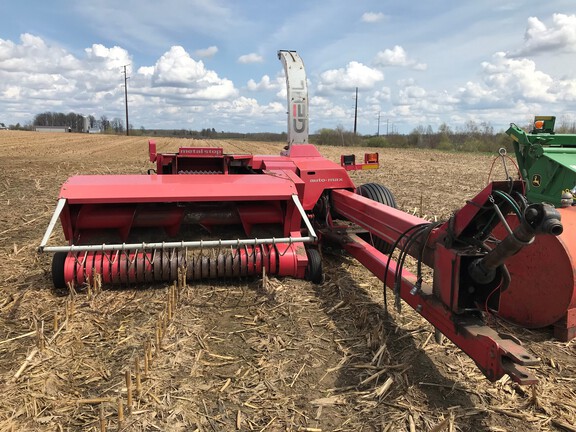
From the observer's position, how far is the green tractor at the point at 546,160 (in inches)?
201

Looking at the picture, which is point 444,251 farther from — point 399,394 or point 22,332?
point 22,332

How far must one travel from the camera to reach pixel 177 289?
167 inches

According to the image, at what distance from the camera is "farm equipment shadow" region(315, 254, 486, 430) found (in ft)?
9.18

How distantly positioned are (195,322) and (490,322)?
2503mm

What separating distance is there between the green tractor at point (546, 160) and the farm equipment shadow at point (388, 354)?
239 cm

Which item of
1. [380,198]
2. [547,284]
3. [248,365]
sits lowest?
[248,365]

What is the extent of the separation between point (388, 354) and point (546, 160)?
353 centimetres

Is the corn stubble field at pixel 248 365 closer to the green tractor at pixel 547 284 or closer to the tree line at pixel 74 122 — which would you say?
the green tractor at pixel 547 284

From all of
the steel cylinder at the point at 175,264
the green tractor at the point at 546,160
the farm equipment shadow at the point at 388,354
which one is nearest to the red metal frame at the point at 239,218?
the steel cylinder at the point at 175,264

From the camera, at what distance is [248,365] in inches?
122

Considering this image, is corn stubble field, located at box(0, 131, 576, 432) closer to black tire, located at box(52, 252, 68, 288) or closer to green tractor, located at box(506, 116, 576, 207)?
black tire, located at box(52, 252, 68, 288)

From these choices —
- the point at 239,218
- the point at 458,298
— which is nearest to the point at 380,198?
the point at 239,218

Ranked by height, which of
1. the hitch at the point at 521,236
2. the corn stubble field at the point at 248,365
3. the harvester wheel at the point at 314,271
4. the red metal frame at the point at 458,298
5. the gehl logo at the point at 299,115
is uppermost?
the gehl logo at the point at 299,115

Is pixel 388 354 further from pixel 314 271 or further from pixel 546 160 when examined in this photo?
pixel 546 160
